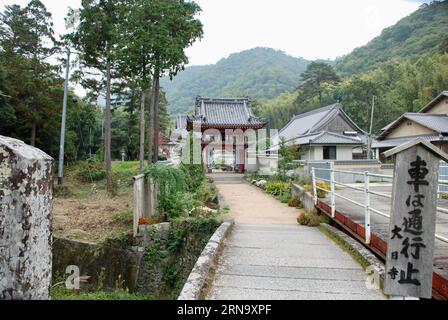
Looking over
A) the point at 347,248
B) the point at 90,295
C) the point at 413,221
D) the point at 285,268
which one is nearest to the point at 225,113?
the point at 90,295

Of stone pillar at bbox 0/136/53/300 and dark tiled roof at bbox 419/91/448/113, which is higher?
dark tiled roof at bbox 419/91/448/113

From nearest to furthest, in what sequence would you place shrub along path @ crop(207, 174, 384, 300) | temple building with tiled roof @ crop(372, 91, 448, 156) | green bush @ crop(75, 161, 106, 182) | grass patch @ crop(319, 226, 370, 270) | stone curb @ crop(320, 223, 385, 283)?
1. shrub along path @ crop(207, 174, 384, 300)
2. stone curb @ crop(320, 223, 385, 283)
3. grass patch @ crop(319, 226, 370, 270)
4. green bush @ crop(75, 161, 106, 182)
5. temple building with tiled roof @ crop(372, 91, 448, 156)

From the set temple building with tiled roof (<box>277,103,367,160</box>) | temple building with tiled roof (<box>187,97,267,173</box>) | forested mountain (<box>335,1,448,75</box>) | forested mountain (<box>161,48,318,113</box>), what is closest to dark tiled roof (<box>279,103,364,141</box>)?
temple building with tiled roof (<box>277,103,367,160</box>)

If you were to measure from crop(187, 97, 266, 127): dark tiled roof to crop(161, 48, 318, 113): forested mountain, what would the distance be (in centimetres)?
5315

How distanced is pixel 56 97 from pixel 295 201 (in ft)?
46.1

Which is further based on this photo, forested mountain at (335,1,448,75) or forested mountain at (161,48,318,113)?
forested mountain at (161,48,318,113)

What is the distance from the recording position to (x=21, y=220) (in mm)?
1661

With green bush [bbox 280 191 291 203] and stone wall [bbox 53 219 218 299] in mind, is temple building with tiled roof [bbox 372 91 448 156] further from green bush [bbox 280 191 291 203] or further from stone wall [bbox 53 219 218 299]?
stone wall [bbox 53 219 218 299]

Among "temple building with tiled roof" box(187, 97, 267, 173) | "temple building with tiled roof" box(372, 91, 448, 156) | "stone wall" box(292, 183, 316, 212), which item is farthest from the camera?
"temple building with tiled roof" box(187, 97, 267, 173)

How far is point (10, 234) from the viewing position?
165 centimetres

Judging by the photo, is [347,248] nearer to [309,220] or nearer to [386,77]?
[309,220]

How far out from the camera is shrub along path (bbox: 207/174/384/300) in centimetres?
363
